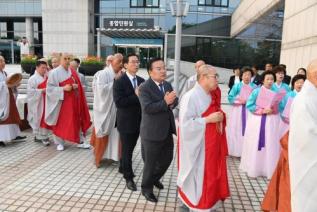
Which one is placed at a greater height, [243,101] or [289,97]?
[289,97]

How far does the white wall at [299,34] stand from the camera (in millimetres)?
8887

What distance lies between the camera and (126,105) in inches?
182

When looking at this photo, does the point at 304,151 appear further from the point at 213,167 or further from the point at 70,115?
the point at 70,115

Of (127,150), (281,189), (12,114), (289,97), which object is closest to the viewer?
(281,189)

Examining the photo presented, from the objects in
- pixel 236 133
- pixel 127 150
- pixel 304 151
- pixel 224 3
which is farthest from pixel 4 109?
pixel 224 3

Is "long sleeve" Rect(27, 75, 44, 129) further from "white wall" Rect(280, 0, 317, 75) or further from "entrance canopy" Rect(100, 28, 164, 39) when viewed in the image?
"entrance canopy" Rect(100, 28, 164, 39)

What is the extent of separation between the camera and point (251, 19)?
886 inches

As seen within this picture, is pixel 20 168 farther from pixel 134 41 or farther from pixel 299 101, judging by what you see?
pixel 134 41

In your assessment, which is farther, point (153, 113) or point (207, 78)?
point (153, 113)

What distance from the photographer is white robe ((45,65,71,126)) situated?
6.53m

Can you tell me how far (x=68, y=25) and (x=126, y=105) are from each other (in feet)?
109

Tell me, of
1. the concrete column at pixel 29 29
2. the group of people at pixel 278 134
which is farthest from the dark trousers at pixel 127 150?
the concrete column at pixel 29 29

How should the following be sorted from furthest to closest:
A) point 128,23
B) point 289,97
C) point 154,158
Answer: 1. point 128,23
2. point 289,97
3. point 154,158

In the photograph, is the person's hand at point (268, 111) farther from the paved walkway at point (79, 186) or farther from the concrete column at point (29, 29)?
the concrete column at point (29, 29)
